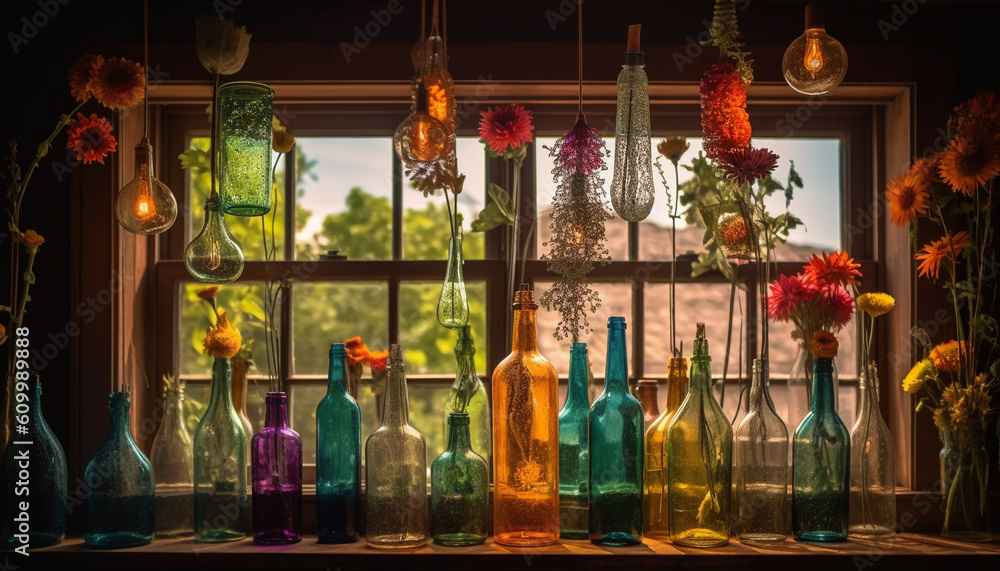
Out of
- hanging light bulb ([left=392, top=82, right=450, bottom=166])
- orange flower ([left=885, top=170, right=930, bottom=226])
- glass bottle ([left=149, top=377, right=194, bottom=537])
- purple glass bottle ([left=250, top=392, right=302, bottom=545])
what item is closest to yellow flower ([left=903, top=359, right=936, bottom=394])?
orange flower ([left=885, top=170, right=930, bottom=226])

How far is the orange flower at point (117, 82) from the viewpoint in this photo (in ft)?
5.80

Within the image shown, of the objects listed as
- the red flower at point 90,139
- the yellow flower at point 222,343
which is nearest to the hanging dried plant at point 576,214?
the yellow flower at point 222,343

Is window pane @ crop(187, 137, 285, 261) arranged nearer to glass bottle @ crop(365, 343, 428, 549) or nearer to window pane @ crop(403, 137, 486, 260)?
window pane @ crop(403, 137, 486, 260)

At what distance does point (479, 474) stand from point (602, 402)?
0.87 feet

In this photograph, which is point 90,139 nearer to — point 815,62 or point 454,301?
point 454,301

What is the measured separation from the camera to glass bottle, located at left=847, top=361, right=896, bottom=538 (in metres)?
1.78

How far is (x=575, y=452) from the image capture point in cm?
179

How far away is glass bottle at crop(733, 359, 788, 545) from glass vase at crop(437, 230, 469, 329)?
1.87 feet

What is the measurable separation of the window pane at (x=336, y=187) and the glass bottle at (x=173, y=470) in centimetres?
44

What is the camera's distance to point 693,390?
1739 millimetres

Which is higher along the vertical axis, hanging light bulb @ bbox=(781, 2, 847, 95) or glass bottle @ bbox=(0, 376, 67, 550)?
hanging light bulb @ bbox=(781, 2, 847, 95)

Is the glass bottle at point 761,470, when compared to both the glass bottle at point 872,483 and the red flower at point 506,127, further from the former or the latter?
the red flower at point 506,127

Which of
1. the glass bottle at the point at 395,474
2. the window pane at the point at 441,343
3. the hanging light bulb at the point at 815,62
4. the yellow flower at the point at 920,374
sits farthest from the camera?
the window pane at the point at 441,343

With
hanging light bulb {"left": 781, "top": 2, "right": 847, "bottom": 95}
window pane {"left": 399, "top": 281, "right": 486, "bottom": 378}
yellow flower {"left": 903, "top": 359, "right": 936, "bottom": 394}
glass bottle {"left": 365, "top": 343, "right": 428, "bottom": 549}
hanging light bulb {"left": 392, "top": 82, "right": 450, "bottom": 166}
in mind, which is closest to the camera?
hanging light bulb {"left": 392, "top": 82, "right": 450, "bottom": 166}
